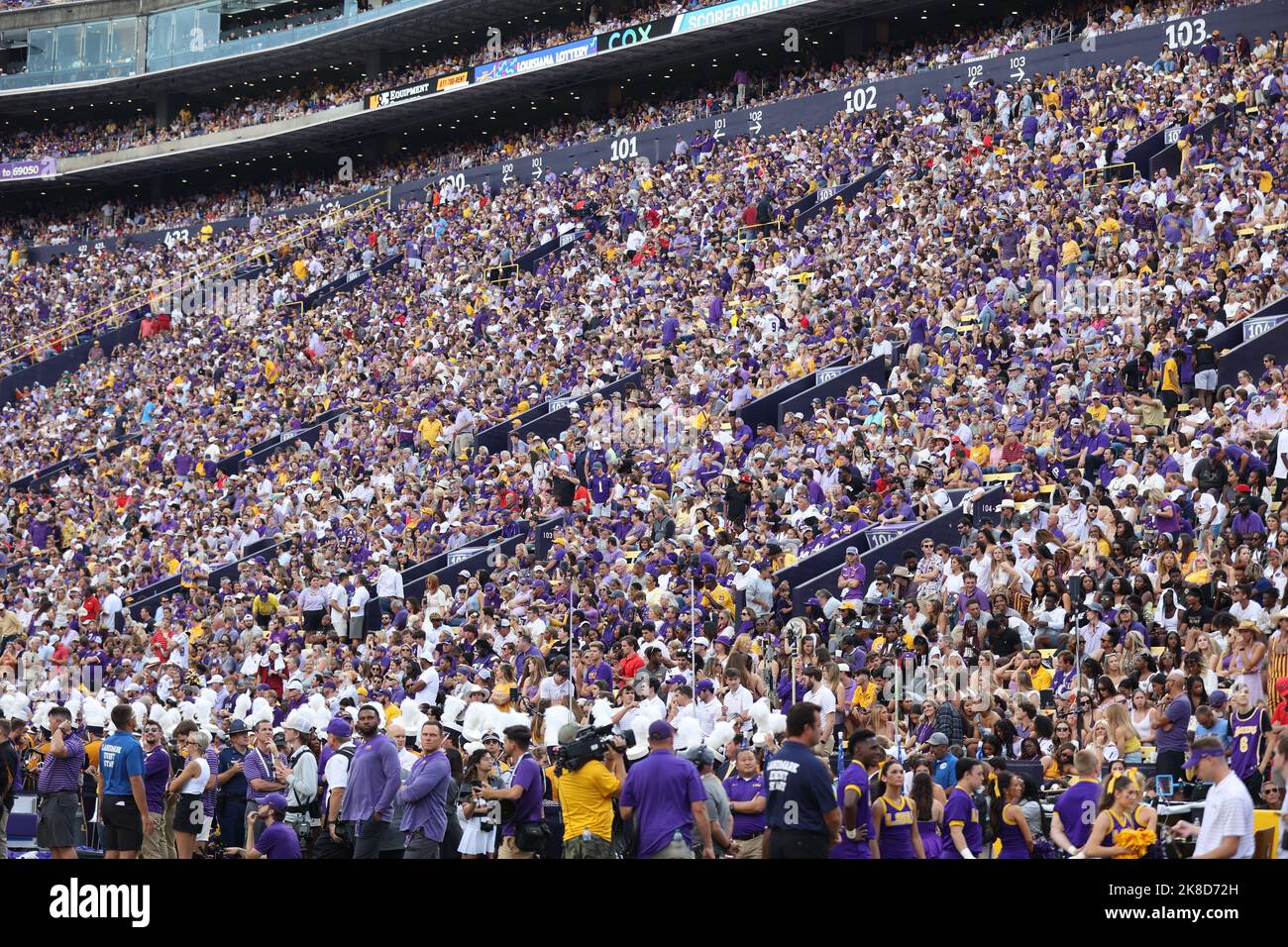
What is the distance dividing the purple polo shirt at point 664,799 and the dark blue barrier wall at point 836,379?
1442cm

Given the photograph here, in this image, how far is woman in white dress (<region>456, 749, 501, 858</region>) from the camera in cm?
1052

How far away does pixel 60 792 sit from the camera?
12.2 metres

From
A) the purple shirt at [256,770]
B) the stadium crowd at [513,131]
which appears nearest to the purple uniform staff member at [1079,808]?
the purple shirt at [256,770]

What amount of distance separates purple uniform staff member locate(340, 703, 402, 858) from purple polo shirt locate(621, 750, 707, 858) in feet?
→ 6.85

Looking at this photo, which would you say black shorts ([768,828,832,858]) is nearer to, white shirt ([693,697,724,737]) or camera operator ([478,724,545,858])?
camera operator ([478,724,545,858])

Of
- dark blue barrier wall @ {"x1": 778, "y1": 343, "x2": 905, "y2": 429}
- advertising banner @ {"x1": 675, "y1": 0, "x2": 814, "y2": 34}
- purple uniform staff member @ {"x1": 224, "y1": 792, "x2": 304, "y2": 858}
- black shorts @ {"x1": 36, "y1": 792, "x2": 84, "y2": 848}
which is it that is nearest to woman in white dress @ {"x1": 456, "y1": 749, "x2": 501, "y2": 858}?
purple uniform staff member @ {"x1": 224, "y1": 792, "x2": 304, "y2": 858}

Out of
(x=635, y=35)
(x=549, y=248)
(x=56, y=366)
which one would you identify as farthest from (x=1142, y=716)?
(x=56, y=366)

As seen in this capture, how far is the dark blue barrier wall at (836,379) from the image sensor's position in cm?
2312

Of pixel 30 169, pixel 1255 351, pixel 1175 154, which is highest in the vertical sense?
pixel 30 169

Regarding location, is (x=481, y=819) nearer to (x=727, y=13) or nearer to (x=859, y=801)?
(x=859, y=801)

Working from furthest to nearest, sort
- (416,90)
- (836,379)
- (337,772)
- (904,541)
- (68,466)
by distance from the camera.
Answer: (416,90) → (68,466) → (836,379) → (904,541) → (337,772)

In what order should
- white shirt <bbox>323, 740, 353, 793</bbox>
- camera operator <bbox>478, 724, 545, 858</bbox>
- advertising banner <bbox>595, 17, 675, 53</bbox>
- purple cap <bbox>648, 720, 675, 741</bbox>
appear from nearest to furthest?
purple cap <bbox>648, 720, 675, 741</bbox>
camera operator <bbox>478, 724, 545, 858</bbox>
white shirt <bbox>323, 740, 353, 793</bbox>
advertising banner <bbox>595, 17, 675, 53</bbox>

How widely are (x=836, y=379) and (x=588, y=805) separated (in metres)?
14.5
